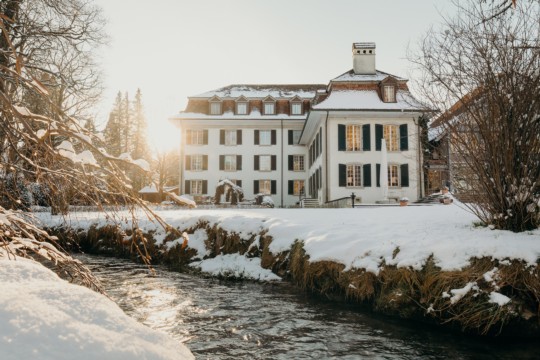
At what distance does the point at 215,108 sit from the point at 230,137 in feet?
8.76

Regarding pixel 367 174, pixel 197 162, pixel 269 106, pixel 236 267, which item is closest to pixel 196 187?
pixel 197 162

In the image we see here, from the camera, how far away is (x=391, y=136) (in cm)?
2530

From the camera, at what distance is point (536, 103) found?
566cm

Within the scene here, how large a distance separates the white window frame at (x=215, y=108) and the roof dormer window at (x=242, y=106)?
4.85 ft

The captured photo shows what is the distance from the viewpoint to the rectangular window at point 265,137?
33.6m

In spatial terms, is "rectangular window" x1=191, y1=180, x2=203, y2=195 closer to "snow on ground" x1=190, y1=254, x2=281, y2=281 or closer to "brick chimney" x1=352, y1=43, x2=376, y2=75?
"brick chimney" x1=352, y1=43, x2=376, y2=75

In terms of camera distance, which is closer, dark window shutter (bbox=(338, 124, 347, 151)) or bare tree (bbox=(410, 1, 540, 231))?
bare tree (bbox=(410, 1, 540, 231))

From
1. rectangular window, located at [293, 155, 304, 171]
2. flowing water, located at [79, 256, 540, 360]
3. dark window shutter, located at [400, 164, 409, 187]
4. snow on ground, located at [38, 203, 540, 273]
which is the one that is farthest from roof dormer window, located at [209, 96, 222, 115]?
flowing water, located at [79, 256, 540, 360]

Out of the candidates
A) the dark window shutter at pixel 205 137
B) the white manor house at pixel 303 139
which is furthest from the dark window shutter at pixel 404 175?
the dark window shutter at pixel 205 137

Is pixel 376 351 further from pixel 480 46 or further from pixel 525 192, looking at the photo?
pixel 480 46

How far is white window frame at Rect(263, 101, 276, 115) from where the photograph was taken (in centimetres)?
3374

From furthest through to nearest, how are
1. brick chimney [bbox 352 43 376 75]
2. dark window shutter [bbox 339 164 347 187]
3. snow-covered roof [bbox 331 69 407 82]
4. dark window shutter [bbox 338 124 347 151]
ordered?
brick chimney [bbox 352 43 376 75]
snow-covered roof [bbox 331 69 407 82]
dark window shutter [bbox 338 124 347 151]
dark window shutter [bbox 339 164 347 187]

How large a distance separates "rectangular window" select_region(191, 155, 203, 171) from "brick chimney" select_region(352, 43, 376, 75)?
1405cm

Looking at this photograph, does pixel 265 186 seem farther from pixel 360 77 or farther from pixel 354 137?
pixel 360 77
